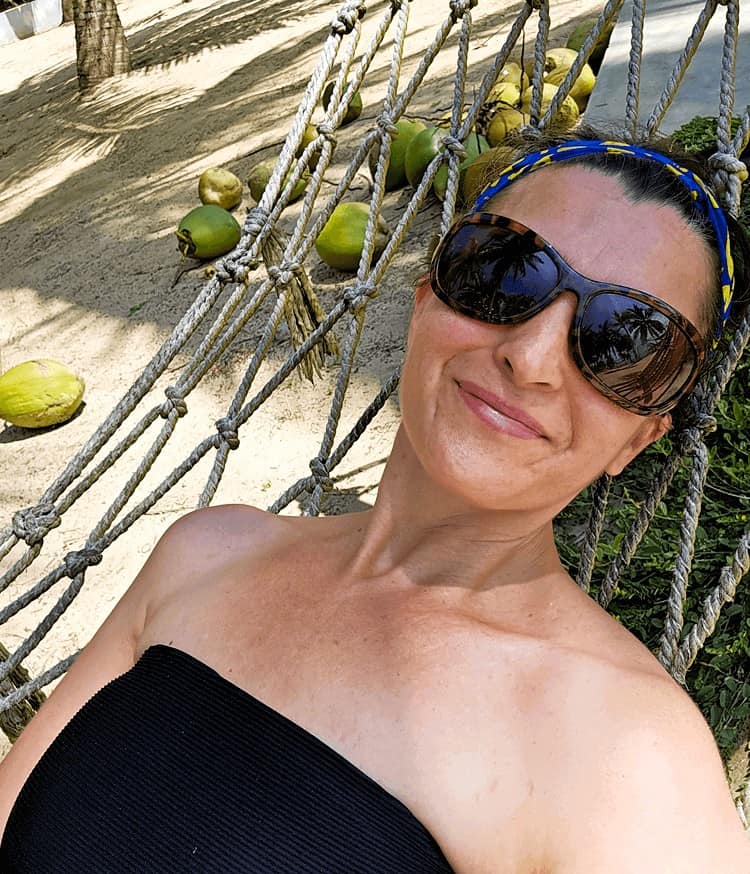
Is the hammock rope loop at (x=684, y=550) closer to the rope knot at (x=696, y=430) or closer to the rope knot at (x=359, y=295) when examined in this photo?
the rope knot at (x=696, y=430)

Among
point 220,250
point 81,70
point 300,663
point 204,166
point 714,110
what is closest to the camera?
point 300,663

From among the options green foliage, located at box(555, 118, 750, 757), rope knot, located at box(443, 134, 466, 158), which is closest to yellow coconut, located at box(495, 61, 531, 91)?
green foliage, located at box(555, 118, 750, 757)

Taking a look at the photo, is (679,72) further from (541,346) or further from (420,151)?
(420,151)

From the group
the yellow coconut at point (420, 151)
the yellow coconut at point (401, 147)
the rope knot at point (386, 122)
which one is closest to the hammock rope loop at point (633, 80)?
the rope knot at point (386, 122)

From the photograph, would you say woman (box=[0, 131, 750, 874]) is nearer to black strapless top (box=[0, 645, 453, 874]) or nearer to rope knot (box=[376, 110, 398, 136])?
black strapless top (box=[0, 645, 453, 874])

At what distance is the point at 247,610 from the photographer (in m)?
1.19

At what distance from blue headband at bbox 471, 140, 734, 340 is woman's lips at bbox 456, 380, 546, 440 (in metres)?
0.27

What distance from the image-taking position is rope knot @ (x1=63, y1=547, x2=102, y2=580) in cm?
178

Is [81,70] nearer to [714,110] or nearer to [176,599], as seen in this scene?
[714,110]

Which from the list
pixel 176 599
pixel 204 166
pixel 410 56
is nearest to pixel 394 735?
pixel 176 599

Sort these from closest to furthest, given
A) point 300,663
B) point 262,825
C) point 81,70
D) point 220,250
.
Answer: point 262,825, point 300,663, point 220,250, point 81,70

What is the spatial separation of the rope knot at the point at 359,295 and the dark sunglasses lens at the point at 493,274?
81cm

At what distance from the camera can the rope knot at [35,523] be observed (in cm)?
184

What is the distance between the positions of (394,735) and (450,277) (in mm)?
502
